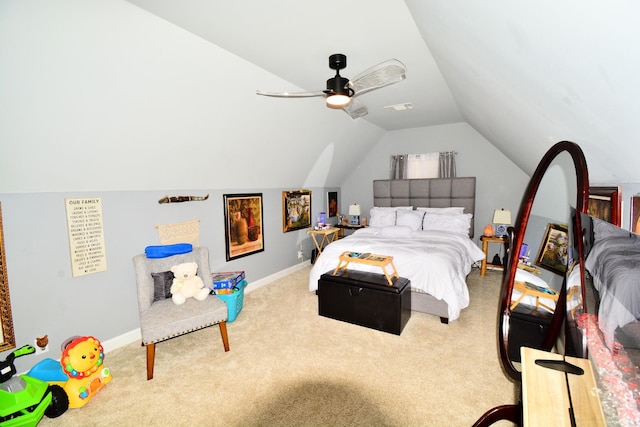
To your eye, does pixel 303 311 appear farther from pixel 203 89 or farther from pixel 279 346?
pixel 203 89

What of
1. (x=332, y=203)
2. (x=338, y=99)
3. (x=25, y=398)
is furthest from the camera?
(x=332, y=203)

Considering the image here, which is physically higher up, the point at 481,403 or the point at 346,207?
the point at 346,207

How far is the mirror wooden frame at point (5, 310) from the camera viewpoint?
2.27 metres

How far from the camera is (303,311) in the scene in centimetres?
373

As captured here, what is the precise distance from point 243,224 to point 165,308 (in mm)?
1898

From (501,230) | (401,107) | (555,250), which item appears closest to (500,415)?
(555,250)

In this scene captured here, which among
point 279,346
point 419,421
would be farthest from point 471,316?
point 279,346

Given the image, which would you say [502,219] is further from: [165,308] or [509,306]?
[165,308]

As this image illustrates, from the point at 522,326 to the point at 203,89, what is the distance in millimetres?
3075

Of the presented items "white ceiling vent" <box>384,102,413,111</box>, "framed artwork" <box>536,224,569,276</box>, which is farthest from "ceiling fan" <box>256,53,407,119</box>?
"white ceiling vent" <box>384,102,413,111</box>

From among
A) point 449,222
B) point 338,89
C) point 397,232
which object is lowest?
point 397,232

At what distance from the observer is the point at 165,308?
107 inches

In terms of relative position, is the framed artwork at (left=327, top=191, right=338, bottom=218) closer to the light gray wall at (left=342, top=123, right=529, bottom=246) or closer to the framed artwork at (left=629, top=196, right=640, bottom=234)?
the light gray wall at (left=342, top=123, right=529, bottom=246)

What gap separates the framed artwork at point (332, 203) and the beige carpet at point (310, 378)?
3.31m
